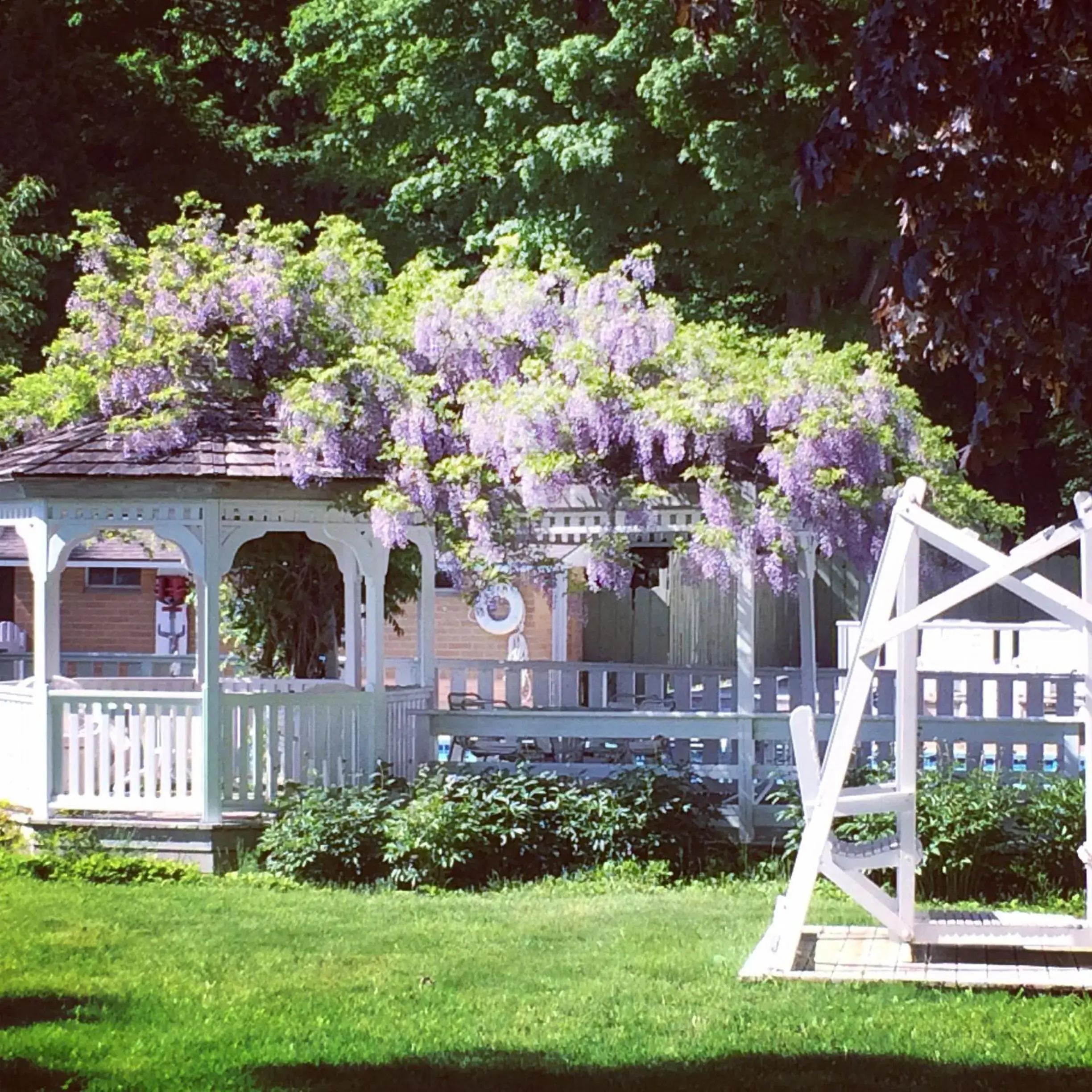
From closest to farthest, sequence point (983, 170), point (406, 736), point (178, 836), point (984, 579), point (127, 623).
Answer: point (983, 170) < point (984, 579) < point (178, 836) < point (406, 736) < point (127, 623)

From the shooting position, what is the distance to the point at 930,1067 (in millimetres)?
7527

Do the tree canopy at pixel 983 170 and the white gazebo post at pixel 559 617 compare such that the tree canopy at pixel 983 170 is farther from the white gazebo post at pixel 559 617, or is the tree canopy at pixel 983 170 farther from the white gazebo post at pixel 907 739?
the white gazebo post at pixel 559 617

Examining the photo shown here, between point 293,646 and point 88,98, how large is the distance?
17.5 meters

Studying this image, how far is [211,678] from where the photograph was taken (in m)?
13.9

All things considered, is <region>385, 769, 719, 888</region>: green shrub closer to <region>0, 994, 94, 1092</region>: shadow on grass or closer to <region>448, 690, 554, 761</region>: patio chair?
<region>448, 690, 554, 761</region>: patio chair

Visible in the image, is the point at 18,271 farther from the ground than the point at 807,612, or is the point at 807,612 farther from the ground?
the point at 18,271

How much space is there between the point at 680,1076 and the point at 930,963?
250 cm

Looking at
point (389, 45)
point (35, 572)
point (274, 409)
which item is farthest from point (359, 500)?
point (389, 45)

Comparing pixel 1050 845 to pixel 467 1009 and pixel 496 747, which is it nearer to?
pixel 496 747

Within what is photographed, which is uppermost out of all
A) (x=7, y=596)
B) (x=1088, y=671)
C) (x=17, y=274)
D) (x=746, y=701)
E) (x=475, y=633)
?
(x=17, y=274)

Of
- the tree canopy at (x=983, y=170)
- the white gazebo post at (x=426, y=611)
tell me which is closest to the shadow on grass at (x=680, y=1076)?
the tree canopy at (x=983, y=170)

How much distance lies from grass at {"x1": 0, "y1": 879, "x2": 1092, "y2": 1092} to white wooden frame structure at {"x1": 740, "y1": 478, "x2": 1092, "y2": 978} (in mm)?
562

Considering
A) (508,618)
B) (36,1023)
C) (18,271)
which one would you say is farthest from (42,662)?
(508,618)

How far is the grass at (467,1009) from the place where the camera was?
7418mm
